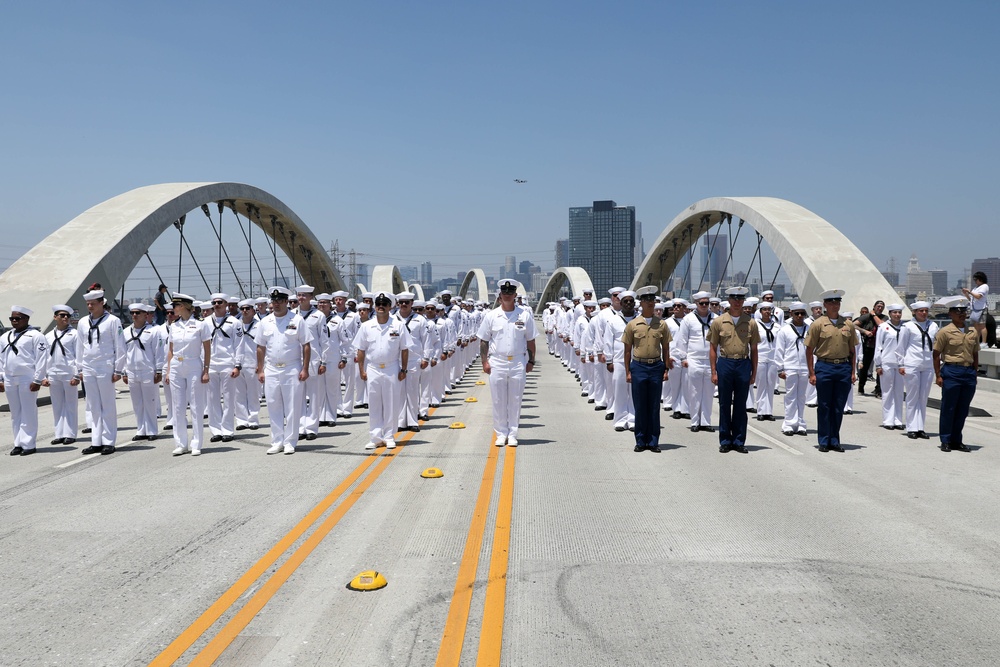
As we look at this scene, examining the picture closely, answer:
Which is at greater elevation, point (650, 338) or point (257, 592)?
point (650, 338)

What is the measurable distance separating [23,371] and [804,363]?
10910 millimetres

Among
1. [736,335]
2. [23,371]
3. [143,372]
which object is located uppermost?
[736,335]

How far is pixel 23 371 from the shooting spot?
9.82m

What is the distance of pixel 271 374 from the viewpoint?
9.60 m

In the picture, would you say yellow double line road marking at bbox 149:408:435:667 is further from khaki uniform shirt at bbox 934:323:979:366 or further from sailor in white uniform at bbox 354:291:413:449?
khaki uniform shirt at bbox 934:323:979:366

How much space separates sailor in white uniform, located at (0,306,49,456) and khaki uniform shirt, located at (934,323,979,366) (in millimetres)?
11525

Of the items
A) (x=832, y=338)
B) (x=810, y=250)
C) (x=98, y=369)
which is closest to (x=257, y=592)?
(x=98, y=369)

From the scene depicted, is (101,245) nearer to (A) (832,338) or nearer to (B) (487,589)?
(A) (832,338)

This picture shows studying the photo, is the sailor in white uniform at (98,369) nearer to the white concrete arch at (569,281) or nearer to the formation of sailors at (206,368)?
the formation of sailors at (206,368)

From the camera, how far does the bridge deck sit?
382cm

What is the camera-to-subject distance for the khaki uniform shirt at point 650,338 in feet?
31.2

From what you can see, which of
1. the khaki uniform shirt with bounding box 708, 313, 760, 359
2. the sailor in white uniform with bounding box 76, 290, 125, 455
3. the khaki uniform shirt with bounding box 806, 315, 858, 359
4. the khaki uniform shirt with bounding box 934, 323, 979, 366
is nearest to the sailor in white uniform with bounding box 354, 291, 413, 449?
the sailor in white uniform with bounding box 76, 290, 125, 455

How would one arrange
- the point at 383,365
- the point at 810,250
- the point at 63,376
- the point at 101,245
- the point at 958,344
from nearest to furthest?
the point at 958,344 < the point at 383,365 < the point at 63,376 < the point at 101,245 < the point at 810,250

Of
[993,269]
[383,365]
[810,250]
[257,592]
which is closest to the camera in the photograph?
[257,592]
